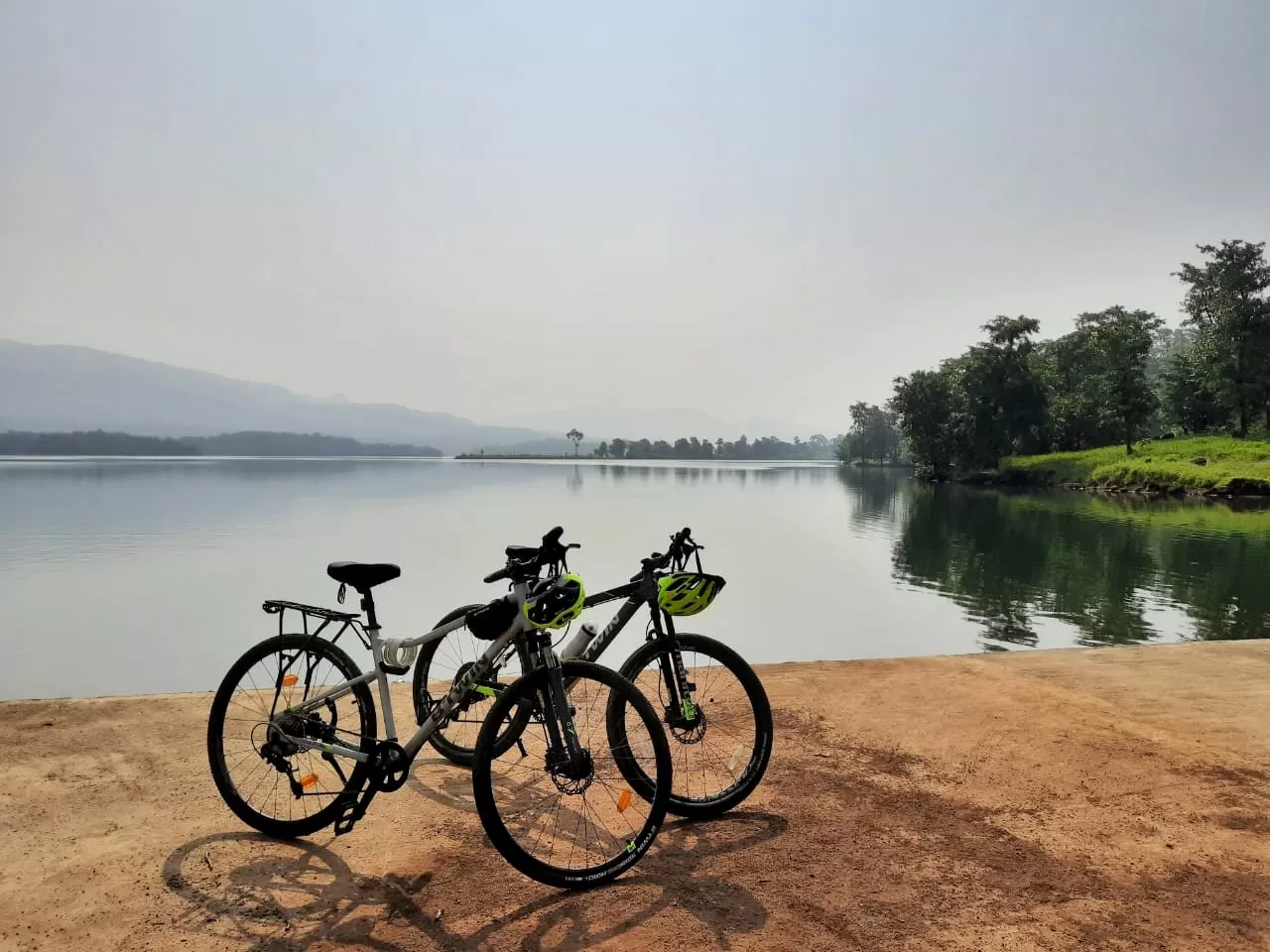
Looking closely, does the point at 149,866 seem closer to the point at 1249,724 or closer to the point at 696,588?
the point at 696,588

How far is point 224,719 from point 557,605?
5.50 feet

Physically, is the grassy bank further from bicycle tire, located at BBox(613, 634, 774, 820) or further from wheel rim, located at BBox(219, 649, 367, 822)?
wheel rim, located at BBox(219, 649, 367, 822)

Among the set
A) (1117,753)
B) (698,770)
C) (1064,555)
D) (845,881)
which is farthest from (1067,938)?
(1064,555)

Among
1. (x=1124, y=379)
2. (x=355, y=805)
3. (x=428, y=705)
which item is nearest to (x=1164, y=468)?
(x=1124, y=379)

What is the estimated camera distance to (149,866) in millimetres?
3076

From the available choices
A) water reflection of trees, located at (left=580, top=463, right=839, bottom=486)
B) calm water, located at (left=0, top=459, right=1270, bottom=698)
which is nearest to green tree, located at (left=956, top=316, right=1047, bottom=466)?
water reflection of trees, located at (left=580, top=463, right=839, bottom=486)

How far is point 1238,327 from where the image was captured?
186 feet

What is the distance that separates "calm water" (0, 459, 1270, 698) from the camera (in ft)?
41.0

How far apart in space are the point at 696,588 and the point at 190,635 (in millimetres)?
12515

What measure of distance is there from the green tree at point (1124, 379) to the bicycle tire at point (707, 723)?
215ft

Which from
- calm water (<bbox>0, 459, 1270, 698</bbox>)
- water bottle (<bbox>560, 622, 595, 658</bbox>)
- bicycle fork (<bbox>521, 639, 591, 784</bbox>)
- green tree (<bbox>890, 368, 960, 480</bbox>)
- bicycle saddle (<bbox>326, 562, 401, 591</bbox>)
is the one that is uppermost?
green tree (<bbox>890, 368, 960, 480</bbox>)

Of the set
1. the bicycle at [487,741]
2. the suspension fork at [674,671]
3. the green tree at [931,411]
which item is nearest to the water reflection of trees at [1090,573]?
the suspension fork at [674,671]

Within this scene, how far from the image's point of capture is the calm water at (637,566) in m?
12.5

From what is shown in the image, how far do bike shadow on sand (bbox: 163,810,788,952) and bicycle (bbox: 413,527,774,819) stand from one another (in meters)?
0.46
